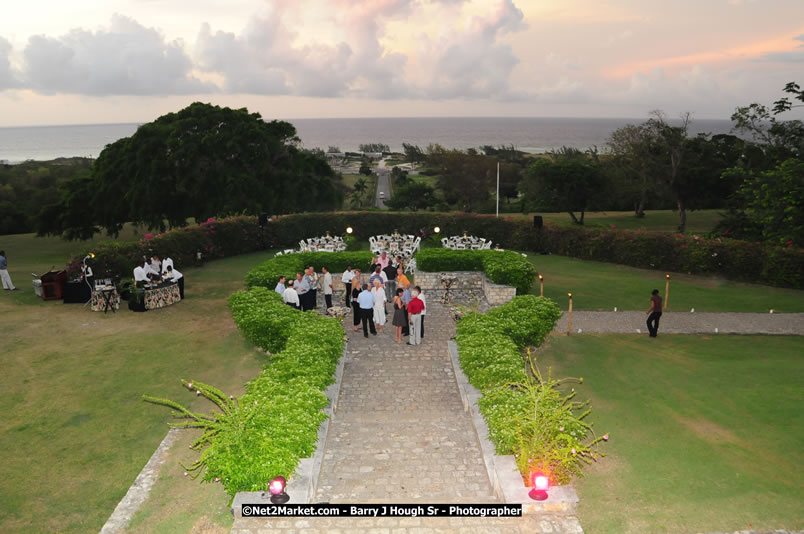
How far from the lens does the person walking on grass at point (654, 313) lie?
14.4 metres

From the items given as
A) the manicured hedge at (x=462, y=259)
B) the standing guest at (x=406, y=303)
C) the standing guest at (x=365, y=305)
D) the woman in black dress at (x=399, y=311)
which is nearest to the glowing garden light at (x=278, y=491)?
Result: the woman in black dress at (x=399, y=311)

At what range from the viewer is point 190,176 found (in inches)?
1296

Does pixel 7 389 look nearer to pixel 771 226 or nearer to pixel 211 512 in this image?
pixel 211 512

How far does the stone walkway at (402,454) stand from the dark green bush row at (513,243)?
1254 cm

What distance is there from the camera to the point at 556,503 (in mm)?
6617

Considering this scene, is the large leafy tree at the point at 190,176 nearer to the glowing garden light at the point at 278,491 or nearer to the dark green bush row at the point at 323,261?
the dark green bush row at the point at 323,261

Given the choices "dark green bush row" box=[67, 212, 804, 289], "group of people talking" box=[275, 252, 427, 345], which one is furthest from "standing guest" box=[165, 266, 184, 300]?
"group of people talking" box=[275, 252, 427, 345]

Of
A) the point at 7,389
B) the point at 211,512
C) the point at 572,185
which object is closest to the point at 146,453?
the point at 211,512

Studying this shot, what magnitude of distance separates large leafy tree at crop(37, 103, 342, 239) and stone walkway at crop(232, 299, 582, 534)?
22965 mm

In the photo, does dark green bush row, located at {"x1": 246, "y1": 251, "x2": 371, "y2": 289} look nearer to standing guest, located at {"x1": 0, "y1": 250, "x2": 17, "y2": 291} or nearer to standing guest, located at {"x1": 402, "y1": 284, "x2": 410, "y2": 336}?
standing guest, located at {"x1": 402, "y1": 284, "x2": 410, "y2": 336}

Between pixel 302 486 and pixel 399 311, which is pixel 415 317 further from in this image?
pixel 302 486

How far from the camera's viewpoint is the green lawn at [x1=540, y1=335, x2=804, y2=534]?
7.38 metres

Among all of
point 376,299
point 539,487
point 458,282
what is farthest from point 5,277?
point 539,487

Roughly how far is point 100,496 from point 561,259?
2244 cm
